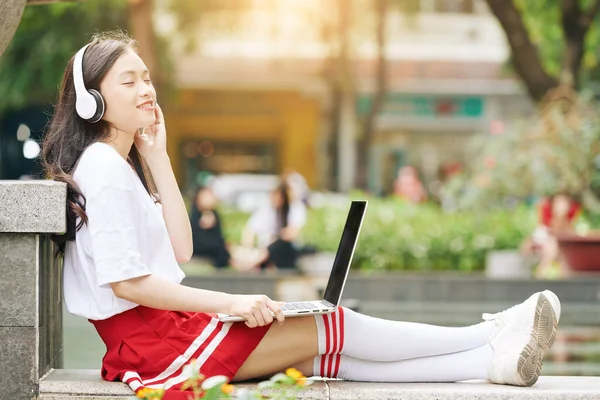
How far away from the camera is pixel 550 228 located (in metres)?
12.6

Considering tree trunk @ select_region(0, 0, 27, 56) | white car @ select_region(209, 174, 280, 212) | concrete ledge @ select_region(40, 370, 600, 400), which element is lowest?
white car @ select_region(209, 174, 280, 212)

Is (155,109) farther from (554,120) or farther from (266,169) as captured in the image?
(266,169)

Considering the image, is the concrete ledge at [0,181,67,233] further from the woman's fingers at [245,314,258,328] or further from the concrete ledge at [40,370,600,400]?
the woman's fingers at [245,314,258,328]

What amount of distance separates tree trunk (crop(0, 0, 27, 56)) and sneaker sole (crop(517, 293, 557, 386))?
231cm

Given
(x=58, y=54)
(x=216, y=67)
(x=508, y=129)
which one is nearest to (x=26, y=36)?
(x=58, y=54)

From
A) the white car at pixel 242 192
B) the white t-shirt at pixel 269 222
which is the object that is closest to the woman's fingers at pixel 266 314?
the white t-shirt at pixel 269 222

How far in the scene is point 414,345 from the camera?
12.2ft

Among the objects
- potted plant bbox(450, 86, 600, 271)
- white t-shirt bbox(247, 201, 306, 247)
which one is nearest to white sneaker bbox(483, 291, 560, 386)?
potted plant bbox(450, 86, 600, 271)

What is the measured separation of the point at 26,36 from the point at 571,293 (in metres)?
13.8

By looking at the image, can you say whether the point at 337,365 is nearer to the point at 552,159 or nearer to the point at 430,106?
the point at 552,159

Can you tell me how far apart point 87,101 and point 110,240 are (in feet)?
1.78

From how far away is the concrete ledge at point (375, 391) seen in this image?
138 inches

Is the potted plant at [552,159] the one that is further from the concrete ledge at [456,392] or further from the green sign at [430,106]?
the green sign at [430,106]

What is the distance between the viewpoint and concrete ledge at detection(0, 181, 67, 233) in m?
3.52
